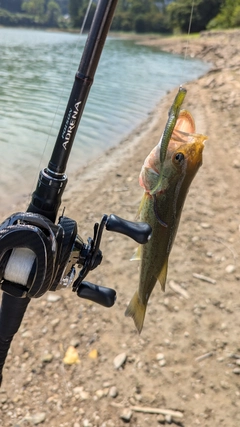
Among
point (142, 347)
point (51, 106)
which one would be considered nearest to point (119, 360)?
point (142, 347)

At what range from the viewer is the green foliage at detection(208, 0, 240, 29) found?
3669cm

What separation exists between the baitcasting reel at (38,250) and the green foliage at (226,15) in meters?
40.2

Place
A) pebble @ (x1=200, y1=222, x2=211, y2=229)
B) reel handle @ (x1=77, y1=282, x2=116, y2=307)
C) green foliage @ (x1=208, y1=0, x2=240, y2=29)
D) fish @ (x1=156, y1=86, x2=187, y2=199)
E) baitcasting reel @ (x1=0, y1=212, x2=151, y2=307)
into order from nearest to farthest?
baitcasting reel @ (x1=0, y1=212, x2=151, y2=307)
fish @ (x1=156, y1=86, x2=187, y2=199)
reel handle @ (x1=77, y1=282, x2=116, y2=307)
pebble @ (x1=200, y1=222, x2=211, y2=229)
green foliage @ (x1=208, y1=0, x2=240, y2=29)

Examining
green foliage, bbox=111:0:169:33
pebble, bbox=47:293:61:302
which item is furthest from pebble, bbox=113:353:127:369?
green foliage, bbox=111:0:169:33

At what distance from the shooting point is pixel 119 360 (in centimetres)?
253

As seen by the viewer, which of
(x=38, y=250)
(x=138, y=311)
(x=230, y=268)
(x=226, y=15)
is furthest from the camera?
(x=226, y=15)

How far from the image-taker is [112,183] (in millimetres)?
5301

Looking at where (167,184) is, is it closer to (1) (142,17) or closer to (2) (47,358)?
(2) (47,358)

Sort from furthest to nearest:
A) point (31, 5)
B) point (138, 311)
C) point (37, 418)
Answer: point (31, 5), point (37, 418), point (138, 311)

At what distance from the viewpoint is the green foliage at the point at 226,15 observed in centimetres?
3669

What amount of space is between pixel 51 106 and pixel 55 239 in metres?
8.84

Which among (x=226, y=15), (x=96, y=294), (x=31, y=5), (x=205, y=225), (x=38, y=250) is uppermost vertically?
(x=226, y=15)

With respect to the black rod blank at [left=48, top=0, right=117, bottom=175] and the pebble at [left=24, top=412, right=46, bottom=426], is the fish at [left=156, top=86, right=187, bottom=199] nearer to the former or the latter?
the black rod blank at [left=48, top=0, right=117, bottom=175]

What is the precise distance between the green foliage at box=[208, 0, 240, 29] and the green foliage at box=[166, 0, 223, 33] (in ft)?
2.33
